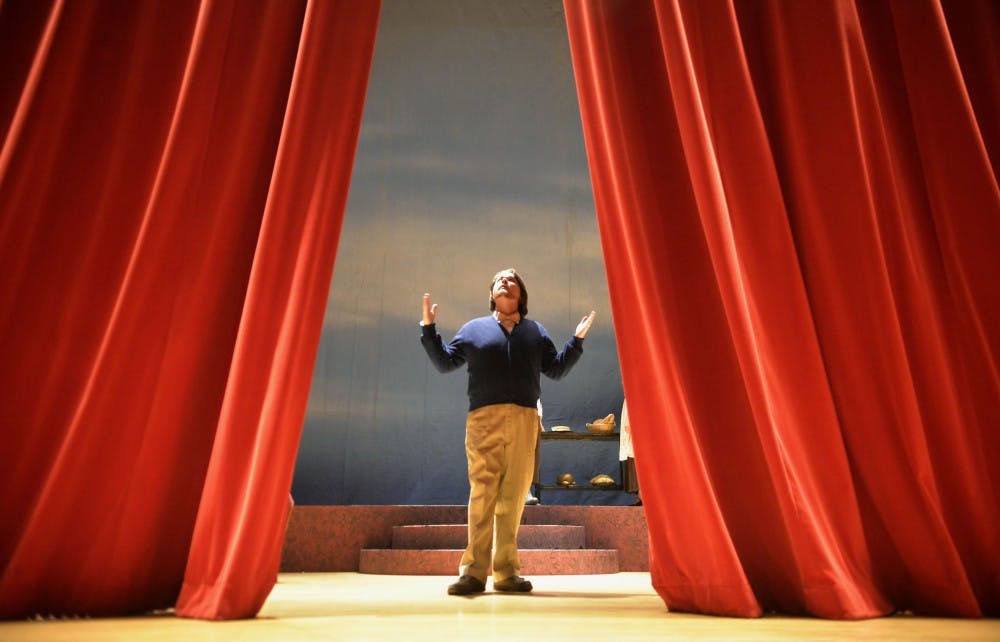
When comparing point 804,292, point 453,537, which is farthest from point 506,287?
point 453,537

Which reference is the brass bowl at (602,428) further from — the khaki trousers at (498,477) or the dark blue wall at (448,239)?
the khaki trousers at (498,477)

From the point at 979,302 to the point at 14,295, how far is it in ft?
8.33

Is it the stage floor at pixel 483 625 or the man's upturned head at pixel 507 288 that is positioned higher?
the man's upturned head at pixel 507 288

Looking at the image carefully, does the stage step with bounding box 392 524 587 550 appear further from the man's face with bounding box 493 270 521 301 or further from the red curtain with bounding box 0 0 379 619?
the red curtain with bounding box 0 0 379 619

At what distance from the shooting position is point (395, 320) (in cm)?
740

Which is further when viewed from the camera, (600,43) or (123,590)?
(600,43)

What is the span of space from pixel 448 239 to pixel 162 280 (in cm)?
567

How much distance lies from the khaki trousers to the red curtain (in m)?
1.03

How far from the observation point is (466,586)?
272 centimetres

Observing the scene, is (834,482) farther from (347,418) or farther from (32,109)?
(347,418)

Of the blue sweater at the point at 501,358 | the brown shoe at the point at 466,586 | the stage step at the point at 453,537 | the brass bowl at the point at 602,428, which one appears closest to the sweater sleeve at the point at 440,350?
the blue sweater at the point at 501,358

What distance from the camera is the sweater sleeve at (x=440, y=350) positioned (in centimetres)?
295

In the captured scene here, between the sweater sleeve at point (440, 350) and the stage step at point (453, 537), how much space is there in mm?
1967

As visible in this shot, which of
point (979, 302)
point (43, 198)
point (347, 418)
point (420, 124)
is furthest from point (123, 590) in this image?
point (420, 124)
